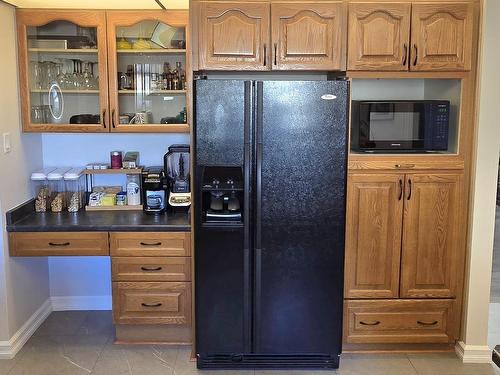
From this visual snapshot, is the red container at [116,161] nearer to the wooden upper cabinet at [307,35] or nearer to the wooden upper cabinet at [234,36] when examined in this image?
the wooden upper cabinet at [234,36]

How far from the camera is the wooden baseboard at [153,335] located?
11.1 ft

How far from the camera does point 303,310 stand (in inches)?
122

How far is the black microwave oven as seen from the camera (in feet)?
10.1

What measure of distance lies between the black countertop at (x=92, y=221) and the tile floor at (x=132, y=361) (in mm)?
758

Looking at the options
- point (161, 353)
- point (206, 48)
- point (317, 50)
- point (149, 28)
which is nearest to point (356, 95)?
point (317, 50)

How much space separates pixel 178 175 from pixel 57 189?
33.0 inches

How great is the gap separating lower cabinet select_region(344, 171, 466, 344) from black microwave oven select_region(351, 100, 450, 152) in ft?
0.54

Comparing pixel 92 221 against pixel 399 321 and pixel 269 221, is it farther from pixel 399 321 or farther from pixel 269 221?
pixel 399 321

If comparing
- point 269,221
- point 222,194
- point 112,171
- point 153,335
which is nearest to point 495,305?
point 269,221

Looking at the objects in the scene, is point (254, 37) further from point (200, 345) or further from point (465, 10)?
point (200, 345)

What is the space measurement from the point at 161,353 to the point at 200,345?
0.32 m

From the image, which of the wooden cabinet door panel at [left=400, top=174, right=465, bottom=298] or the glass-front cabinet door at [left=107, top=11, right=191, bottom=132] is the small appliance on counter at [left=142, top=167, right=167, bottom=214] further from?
the wooden cabinet door panel at [left=400, top=174, right=465, bottom=298]

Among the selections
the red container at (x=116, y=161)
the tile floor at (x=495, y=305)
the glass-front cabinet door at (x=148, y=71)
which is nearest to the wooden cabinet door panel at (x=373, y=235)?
the tile floor at (x=495, y=305)

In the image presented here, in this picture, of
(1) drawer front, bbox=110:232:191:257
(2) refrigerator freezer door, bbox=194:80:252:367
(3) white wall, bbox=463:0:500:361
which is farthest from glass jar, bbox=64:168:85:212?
(3) white wall, bbox=463:0:500:361
